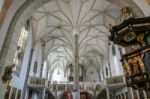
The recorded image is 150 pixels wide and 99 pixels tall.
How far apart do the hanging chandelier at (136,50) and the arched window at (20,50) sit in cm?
1033

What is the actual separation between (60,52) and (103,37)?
9299 mm

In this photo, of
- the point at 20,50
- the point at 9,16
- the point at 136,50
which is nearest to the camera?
the point at 136,50

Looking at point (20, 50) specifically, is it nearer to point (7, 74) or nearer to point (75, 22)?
point (75, 22)

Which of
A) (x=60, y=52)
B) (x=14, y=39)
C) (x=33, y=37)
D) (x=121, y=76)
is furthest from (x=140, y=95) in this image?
(x=60, y=52)

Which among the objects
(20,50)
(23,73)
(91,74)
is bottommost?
(23,73)

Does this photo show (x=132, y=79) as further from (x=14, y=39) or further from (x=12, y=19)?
(x=12, y=19)

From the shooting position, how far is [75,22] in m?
17.5

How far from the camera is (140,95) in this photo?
13.5 m

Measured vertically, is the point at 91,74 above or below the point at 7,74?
above

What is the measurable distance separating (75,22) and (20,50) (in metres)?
7.16

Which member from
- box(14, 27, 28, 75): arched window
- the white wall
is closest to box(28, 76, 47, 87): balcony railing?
the white wall

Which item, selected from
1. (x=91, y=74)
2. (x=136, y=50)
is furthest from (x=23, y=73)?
(x=91, y=74)

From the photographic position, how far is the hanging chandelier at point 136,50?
221 inches

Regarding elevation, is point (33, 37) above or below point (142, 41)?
above
